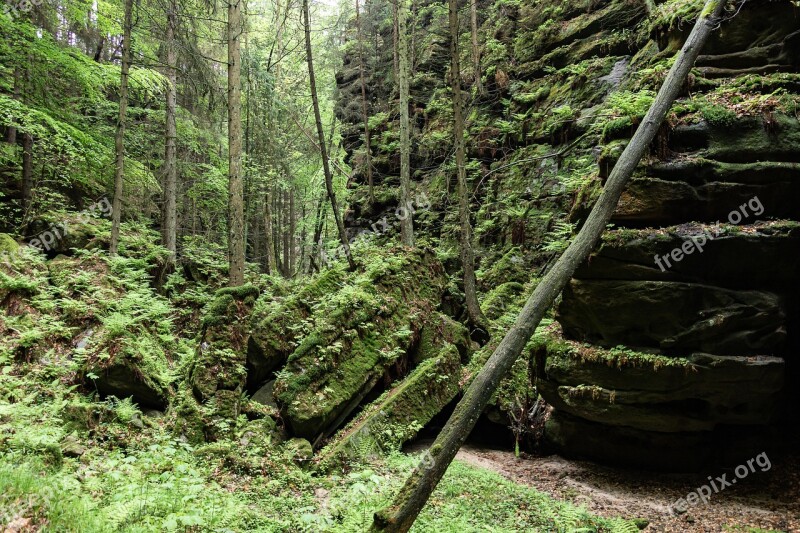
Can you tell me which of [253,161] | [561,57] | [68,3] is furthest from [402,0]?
[68,3]

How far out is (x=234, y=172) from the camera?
1102 centimetres

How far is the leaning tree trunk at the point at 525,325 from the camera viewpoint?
489cm

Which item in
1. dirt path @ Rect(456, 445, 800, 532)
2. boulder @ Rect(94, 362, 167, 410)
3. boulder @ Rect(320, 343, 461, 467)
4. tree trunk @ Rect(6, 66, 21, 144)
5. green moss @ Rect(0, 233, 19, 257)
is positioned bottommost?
dirt path @ Rect(456, 445, 800, 532)

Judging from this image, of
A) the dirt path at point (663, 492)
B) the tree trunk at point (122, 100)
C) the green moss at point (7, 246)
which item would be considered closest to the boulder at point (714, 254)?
the dirt path at point (663, 492)

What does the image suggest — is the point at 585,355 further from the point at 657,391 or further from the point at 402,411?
the point at 402,411

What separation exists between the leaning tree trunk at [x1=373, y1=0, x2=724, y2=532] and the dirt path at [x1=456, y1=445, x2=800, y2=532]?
371cm

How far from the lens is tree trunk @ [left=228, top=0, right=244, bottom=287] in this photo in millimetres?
10867

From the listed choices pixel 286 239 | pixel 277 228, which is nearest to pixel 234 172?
pixel 277 228

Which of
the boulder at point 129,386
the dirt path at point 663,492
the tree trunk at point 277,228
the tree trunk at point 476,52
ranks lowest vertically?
the dirt path at point 663,492

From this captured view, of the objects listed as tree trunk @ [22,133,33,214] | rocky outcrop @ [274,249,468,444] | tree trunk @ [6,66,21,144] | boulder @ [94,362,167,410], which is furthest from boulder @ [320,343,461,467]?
tree trunk @ [6,66,21,144]

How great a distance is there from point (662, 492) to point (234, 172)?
11.8 metres

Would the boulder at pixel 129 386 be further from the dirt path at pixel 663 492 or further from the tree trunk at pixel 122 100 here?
the tree trunk at pixel 122 100

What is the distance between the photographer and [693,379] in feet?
23.4

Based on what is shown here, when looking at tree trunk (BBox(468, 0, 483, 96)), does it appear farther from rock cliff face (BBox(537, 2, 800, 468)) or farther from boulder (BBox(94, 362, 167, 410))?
boulder (BBox(94, 362, 167, 410))
